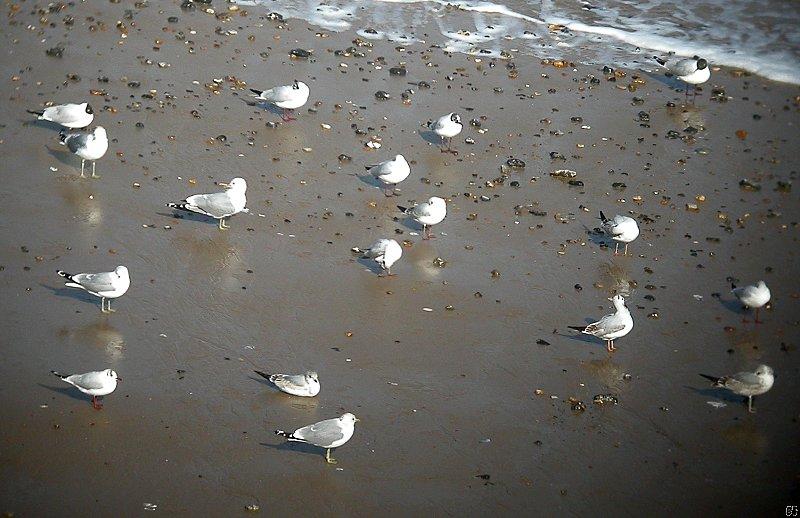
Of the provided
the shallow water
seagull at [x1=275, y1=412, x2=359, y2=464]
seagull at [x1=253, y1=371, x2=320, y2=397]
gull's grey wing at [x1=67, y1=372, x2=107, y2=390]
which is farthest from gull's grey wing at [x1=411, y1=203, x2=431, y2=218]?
the shallow water

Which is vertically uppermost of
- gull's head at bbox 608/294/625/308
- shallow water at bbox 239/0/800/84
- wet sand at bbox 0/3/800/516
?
shallow water at bbox 239/0/800/84

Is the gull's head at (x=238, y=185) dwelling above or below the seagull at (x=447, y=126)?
below

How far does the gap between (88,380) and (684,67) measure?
9200mm

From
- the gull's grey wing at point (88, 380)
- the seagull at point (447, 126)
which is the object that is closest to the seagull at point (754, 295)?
the seagull at point (447, 126)

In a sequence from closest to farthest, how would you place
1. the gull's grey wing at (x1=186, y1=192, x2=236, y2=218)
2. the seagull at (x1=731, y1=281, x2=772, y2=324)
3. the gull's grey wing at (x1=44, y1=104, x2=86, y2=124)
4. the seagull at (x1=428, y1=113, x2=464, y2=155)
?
the seagull at (x1=731, y1=281, x2=772, y2=324) → the gull's grey wing at (x1=186, y1=192, x2=236, y2=218) → the gull's grey wing at (x1=44, y1=104, x2=86, y2=124) → the seagull at (x1=428, y1=113, x2=464, y2=155)

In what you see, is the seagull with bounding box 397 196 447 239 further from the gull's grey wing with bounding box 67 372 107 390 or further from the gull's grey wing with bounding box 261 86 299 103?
the gull's grey wing with bounding box 67 372 107 390

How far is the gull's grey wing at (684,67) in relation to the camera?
13086mm

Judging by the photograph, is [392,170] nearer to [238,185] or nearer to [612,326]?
[238,185]

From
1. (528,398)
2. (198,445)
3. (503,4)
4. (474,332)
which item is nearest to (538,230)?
(474,332)

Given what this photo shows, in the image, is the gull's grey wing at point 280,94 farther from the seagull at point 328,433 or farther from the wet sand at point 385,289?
the seagull at point 328,433

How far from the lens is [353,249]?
9.62m

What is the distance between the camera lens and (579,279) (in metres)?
9.45

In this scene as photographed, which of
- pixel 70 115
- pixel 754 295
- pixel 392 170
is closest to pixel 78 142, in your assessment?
pixel 70 115

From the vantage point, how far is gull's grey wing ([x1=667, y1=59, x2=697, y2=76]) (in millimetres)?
13086
